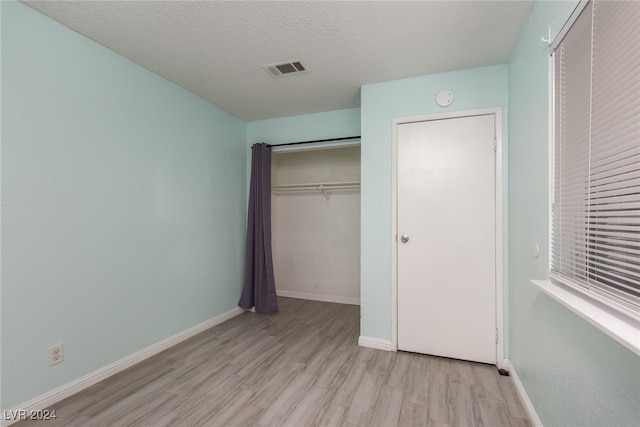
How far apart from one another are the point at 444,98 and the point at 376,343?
7.04ft

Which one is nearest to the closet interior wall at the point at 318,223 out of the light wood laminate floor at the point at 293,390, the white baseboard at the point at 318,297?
the white baseboard at the point at 318,297

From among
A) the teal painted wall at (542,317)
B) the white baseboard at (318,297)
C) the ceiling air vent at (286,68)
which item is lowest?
the white baseboard at (318,297)

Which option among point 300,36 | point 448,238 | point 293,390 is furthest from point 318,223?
point 300,36

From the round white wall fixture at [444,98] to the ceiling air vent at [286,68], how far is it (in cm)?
112

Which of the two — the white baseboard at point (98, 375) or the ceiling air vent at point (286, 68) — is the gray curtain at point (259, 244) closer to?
the white baseboard at point (98, 375)

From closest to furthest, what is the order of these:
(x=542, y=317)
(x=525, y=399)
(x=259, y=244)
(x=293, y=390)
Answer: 1. (x=542, y=317)
2. (x=525, y=399)
3. (x=293, y=390)
4. (x=259, y=244)

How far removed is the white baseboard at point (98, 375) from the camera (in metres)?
1.59

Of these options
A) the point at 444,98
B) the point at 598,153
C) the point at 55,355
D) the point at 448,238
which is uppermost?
the point at 444,98

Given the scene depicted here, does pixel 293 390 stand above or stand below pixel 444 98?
below

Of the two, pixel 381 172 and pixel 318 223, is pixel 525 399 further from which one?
pixel 318 223

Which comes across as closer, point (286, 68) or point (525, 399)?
point (525, 399)

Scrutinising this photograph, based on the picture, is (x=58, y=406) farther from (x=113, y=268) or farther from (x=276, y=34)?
(x=276, y=34)

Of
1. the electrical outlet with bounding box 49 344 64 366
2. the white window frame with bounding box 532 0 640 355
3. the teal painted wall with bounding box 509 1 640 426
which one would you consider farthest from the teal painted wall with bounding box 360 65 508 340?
the electrical outlet with bounding box 49 344 64 366

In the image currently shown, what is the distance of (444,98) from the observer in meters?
2.31
